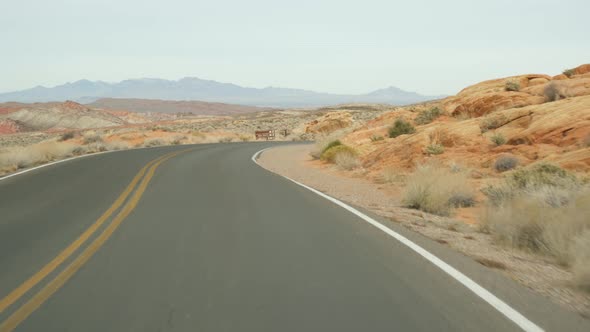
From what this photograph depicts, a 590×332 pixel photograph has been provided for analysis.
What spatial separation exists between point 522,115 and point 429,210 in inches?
433

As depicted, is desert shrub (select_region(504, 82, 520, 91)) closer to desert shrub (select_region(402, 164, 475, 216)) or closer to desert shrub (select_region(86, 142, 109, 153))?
desert shrub (select_region(402, 164, 475, 216))

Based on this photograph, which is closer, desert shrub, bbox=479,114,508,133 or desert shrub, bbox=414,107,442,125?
desert shrub, bbox=479,114,508,133

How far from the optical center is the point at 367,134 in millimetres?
33156

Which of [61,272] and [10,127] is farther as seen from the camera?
[10,127]

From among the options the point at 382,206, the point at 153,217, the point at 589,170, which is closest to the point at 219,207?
the point at 153,217

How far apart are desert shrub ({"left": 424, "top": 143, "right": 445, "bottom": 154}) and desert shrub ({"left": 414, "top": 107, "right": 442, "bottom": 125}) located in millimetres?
9020

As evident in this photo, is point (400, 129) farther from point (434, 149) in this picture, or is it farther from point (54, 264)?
point (54, 264)

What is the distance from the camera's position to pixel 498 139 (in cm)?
1953

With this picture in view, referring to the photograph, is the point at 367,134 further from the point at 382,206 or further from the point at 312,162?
the point at 382,206

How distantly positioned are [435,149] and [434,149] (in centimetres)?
7

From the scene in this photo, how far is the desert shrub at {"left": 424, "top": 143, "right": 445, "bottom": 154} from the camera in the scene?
20705 millimetres

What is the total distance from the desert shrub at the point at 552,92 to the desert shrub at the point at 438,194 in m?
12.0

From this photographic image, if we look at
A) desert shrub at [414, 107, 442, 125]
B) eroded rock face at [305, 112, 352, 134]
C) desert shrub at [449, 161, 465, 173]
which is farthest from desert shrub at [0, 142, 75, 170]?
eroded rock face at [305, 112, 352, 134]

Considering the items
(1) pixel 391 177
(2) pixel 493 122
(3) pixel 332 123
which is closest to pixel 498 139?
(2) pixel 493 122
